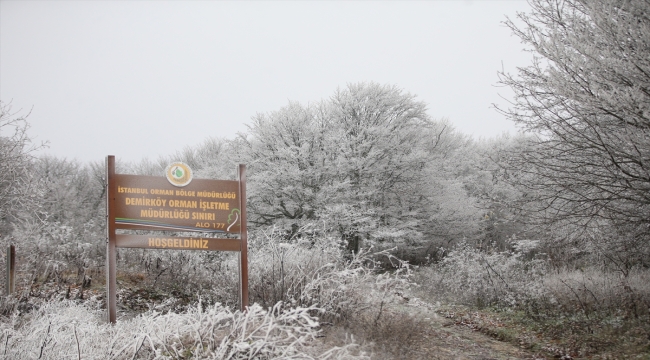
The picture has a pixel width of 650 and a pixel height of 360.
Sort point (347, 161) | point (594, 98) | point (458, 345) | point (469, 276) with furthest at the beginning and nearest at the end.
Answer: point (347, 161) → point (469, 276) → point (458, 345) → point (594, 98)

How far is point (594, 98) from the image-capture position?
681 centimetres

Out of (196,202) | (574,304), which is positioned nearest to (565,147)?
(574,304)

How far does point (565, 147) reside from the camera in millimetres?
8633

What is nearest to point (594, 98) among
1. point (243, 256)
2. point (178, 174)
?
point (243, 256)

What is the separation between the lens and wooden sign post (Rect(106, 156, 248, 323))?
6.84 m

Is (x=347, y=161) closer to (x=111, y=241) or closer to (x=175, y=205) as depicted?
(x=175, y=205)

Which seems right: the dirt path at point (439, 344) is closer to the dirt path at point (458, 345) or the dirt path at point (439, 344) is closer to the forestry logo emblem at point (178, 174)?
the dirt path at point (458, 345)

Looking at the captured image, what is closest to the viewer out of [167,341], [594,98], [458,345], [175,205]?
[167,341]

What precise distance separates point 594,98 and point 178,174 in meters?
5.93

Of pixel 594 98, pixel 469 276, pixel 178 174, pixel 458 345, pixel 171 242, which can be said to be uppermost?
pixel 594 98

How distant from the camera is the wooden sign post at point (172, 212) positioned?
6844mm

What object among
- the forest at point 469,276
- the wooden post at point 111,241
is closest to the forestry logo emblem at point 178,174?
the wooden post at point 111,241

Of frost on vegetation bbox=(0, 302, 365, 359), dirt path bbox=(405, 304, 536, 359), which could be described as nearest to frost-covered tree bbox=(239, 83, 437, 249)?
dirt path bbox=(405, 304, 536, 359)

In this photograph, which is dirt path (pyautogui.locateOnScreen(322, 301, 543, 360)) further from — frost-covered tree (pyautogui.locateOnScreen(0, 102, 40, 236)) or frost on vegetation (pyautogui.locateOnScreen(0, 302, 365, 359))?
frost-covered tree (pyautogui.locateOnScreen(0, 102, 40, 236))
